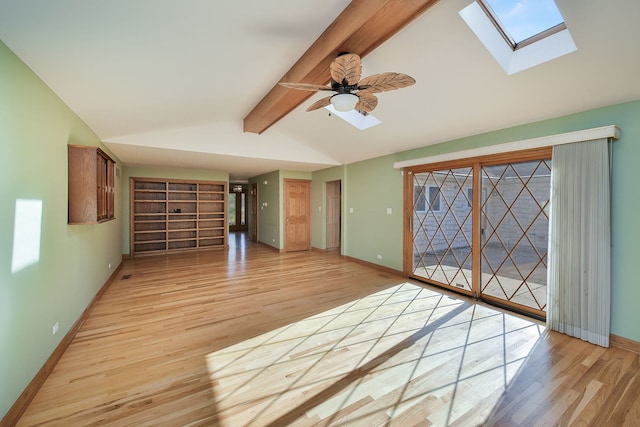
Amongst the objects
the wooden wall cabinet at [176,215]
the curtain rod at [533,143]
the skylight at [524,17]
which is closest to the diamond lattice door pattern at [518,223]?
the curtain rod at [533,143]

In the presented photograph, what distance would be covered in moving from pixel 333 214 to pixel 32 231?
20.5 ft

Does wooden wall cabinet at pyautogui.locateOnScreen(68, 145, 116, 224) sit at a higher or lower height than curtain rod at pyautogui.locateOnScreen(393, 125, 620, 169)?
lower

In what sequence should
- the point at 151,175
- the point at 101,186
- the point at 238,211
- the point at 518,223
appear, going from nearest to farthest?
the point at 101,186 → the point at 518,223 → the point at 151,175 → the point at 238,211

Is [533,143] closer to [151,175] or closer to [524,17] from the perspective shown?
[524,17]

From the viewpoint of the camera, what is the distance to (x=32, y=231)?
1.99 metres

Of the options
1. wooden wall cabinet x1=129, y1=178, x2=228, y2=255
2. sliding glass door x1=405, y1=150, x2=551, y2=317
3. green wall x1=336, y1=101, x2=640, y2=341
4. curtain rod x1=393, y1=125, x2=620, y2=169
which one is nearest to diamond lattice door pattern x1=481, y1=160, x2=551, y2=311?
sliding glass door x1=405, y1=150, x2=551, y2=317

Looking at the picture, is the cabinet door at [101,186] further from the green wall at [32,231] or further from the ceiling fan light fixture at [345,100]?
the ceiling fan light fixture at [345,100]

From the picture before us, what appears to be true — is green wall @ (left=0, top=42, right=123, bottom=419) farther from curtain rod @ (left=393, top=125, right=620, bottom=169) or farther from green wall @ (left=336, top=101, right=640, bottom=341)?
green wall @ (left=336, top=101, right=640, bottom=341)

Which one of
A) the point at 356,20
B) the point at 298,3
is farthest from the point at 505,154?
the point at 298,3

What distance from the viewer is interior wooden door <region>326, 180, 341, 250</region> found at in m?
7.59

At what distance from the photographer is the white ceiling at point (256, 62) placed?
1.69 metres

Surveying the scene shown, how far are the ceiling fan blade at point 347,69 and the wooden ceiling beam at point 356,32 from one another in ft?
0.62

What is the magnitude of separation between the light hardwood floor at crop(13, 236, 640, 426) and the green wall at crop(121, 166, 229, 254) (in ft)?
10.9

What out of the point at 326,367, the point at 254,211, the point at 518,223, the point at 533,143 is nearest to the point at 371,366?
the point at 326,367
